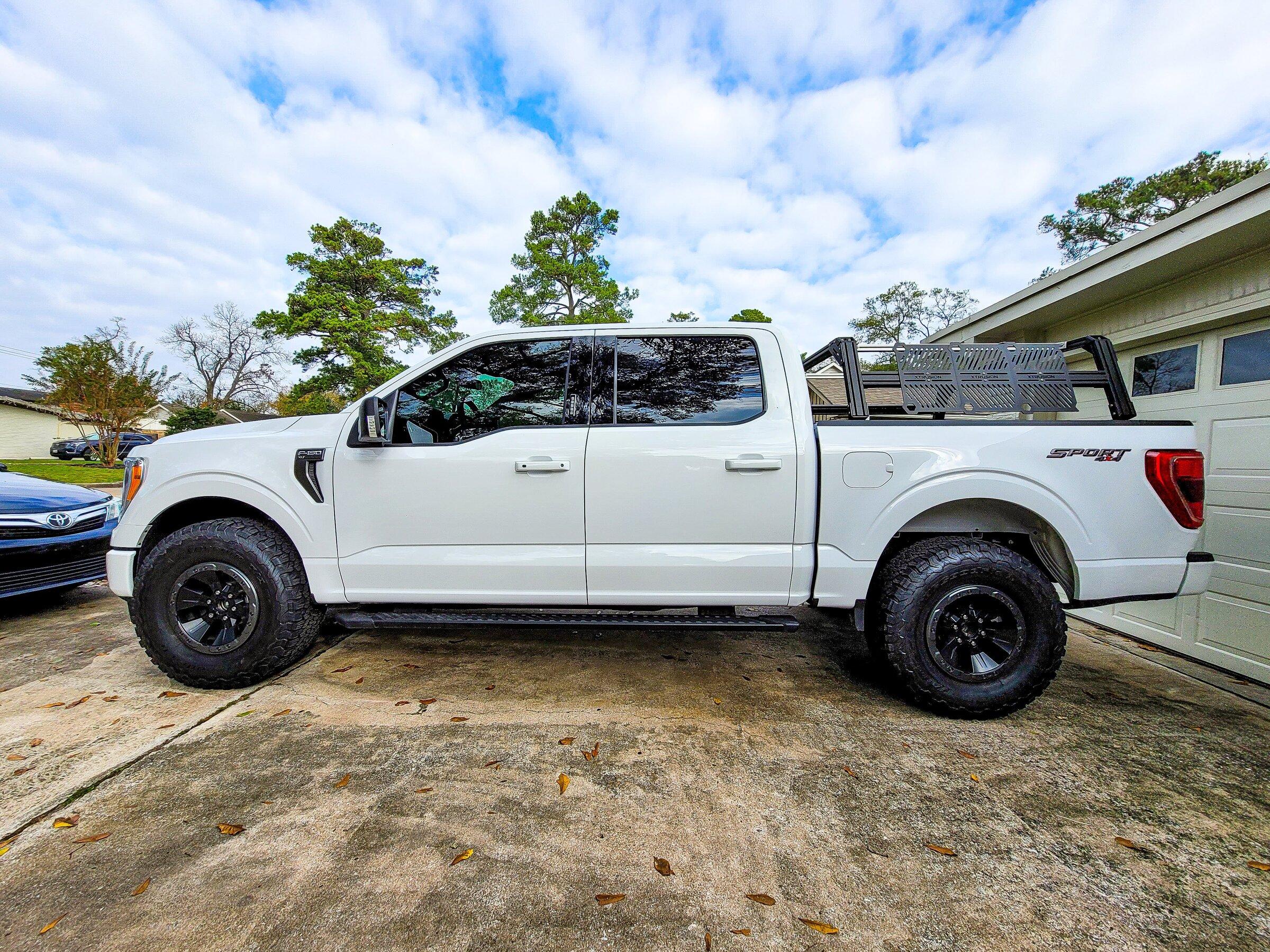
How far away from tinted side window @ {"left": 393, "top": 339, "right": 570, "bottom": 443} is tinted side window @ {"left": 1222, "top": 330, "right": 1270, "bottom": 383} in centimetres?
461

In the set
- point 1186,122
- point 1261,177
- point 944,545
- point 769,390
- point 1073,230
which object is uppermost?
point 1073,230

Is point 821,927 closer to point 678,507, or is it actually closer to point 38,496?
point 678,507

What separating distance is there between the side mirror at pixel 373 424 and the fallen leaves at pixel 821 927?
2.46 meters

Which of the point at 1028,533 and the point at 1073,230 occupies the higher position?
the point at 1073,230

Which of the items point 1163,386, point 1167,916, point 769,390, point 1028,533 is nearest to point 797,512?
point 769,390

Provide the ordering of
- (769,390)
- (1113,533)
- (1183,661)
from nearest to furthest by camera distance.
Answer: (1113,533)
(769,390)
(1183,661)

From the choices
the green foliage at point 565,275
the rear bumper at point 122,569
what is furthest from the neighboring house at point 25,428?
the rear bumper at point 122,569

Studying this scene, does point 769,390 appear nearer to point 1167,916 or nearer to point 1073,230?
point 1167,916

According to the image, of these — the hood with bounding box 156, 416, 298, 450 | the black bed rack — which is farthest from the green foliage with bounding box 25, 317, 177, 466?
the black bed rack

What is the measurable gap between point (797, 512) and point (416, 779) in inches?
78.7

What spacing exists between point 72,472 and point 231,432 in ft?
75.0

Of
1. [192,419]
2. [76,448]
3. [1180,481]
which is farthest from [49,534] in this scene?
[76,448]

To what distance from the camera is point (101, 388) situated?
18.1 meters

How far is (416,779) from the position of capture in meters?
2.01
